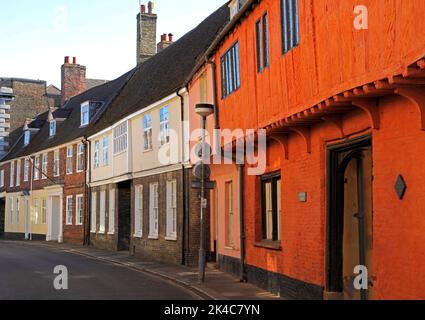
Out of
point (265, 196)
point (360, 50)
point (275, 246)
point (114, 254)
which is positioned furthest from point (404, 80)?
point (114, 254)

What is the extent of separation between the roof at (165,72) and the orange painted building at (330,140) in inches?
264

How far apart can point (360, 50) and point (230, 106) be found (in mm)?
7248

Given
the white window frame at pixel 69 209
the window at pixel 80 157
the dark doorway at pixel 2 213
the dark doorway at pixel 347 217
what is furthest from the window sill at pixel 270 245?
the dark doorway at pixel 2 213

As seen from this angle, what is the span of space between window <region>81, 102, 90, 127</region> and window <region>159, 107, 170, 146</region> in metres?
13.2

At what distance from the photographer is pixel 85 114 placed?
35656 mm

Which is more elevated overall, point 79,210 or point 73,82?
point 73,82

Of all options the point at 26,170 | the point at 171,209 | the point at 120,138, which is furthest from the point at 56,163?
the point at 171,209

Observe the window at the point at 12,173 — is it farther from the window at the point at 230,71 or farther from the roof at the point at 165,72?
the window at the point at 230,71

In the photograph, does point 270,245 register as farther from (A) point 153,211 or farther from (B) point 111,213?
(B) point 111,213

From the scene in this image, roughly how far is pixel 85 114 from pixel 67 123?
5.21 m

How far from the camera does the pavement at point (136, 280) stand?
13070 millimetres

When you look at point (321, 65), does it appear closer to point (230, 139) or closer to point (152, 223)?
point (230, 139)

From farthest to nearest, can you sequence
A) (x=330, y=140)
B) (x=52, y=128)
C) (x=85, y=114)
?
(x=52, y=128) → (x=85, y=114) → (x=330, y=140)

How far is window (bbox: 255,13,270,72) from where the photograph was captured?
1185cm
